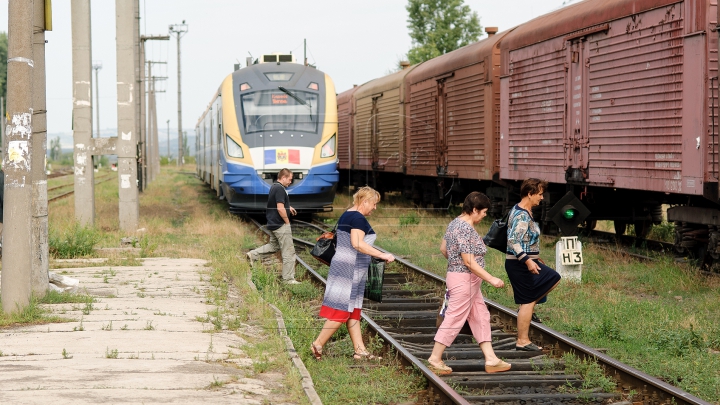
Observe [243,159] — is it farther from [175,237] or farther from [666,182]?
[666,182]

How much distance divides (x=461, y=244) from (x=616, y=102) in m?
→ 6.67

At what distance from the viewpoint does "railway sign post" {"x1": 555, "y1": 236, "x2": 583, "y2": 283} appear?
11727mm

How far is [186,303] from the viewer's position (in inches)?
407

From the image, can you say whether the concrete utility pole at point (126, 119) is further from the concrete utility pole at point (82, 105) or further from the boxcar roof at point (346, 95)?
the boxcar roof at point (346, 95)

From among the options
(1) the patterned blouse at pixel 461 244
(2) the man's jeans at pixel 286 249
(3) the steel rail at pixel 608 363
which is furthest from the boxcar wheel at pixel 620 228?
(1) the patterned blouse at pixel 461 244

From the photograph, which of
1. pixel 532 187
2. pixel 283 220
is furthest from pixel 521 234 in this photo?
pixel 283 220

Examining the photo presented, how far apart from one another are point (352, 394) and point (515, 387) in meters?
1.22

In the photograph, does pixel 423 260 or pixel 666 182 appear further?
pixel 423 260

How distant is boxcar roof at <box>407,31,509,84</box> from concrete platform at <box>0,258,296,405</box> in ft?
31.4

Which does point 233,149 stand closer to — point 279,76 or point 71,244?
point 279,76

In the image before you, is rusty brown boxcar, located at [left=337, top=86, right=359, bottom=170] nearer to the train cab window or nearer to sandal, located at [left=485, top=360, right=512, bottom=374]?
the train cab window

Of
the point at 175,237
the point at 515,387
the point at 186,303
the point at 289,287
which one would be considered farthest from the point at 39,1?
the point at 175,237

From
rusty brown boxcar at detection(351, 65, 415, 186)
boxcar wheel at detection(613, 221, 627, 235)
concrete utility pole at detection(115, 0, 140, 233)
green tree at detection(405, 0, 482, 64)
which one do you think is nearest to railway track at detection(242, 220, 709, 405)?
boxcar wheel at detection(613, 221, 627, 235)

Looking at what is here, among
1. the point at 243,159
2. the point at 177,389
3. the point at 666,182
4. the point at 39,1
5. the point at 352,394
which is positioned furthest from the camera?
the point at 243,159
